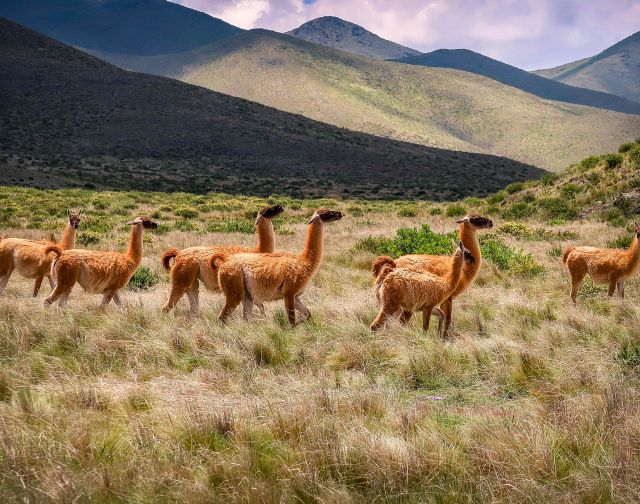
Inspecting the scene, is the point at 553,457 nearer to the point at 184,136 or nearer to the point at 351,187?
the point at 351,187

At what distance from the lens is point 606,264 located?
8961 mm

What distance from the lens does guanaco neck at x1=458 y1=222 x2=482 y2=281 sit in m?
7.18

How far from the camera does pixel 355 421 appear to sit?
4.23 metres

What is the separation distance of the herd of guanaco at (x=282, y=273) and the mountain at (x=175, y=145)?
122ft

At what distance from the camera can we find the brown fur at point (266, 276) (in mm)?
7168

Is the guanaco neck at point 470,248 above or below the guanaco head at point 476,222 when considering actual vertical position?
below

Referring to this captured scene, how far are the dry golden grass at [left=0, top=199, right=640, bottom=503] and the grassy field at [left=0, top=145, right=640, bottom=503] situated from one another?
17 millimetres

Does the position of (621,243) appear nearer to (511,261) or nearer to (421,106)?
(511,261)

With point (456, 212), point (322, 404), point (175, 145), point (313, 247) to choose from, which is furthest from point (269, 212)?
point (175, 145)

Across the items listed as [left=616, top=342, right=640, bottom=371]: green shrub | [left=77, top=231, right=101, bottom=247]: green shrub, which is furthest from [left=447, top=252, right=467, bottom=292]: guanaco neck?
[left=77, top=231, right=101, bottom=247]: green shrub

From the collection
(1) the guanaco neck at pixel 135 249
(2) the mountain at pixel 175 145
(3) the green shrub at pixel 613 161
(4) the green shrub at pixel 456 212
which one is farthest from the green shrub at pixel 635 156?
(2) the mountain at pixel 175 145

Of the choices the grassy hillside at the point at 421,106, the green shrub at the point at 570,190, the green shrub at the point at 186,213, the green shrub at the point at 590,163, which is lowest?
the green shrub at the point at 186,213

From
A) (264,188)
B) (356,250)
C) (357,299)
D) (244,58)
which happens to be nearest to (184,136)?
(264,188)

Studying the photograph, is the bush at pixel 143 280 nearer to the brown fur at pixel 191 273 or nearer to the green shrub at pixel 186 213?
the brown fur at pixel 191 273
